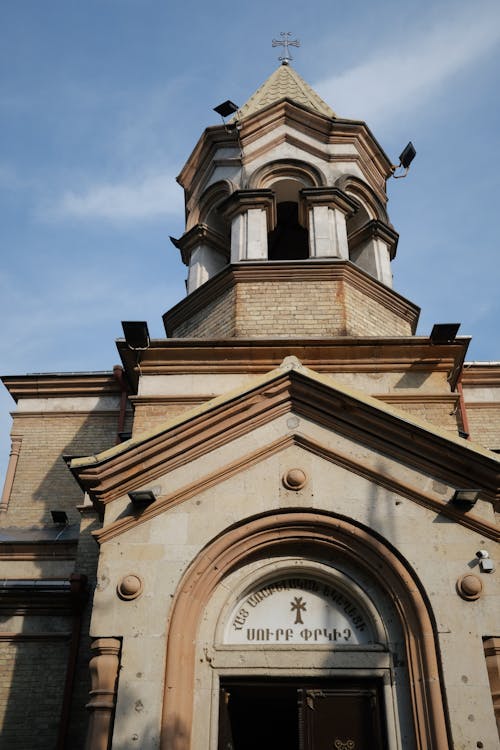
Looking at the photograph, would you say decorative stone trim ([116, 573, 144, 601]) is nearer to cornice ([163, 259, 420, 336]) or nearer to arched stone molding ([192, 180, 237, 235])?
cornice ([163, 259, 420, 336])

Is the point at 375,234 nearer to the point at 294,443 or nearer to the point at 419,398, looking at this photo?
the point at 419,398

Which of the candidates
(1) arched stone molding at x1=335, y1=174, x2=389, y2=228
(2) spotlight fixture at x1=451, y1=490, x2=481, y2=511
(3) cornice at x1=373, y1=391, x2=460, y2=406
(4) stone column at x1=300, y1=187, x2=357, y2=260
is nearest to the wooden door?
(2) spotlight fixture at x1=451, y1=490, x2=481, y2=511

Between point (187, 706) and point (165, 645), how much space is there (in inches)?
24.5

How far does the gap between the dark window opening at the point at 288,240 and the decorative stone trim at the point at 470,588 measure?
9763 millimetres

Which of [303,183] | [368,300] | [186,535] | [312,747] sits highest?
[303,183]

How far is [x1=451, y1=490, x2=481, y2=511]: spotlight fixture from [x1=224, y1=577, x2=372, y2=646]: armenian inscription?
1.59 m

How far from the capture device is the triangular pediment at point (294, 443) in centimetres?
848

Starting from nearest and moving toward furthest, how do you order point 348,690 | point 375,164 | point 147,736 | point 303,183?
point 147,736, point 348,690, point 303,183, point 375,164

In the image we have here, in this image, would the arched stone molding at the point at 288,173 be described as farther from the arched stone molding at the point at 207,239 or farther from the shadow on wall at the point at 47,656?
the shadow on wall at the point at 47,656

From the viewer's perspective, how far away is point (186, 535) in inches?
328

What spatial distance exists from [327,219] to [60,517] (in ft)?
24.1

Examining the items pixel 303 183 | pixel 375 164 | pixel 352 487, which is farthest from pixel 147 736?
pixel 375 164

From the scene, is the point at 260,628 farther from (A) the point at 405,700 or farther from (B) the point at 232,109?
(B) the point at 232,109

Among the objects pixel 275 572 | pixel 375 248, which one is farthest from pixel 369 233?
pixel 275 572
